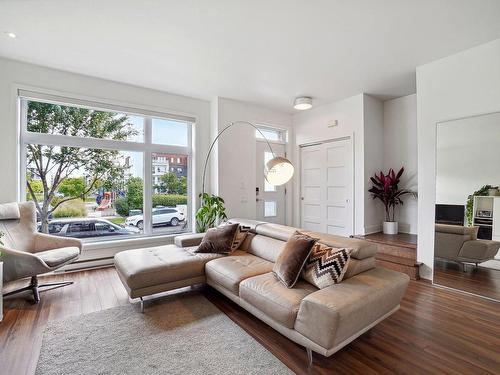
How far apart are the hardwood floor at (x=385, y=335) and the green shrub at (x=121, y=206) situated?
4.44 ft

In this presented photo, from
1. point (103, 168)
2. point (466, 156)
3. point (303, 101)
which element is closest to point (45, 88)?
point (103, 168)

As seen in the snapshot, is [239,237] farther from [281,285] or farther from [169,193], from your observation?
[169,193]

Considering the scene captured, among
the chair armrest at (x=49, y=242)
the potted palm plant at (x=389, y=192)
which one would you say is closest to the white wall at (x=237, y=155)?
the potted palm plant at (x=389, y=192)

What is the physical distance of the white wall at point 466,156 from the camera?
2871 mm

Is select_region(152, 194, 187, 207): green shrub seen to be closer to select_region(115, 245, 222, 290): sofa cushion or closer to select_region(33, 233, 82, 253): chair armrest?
select_region(33, 233, 82, 253): chair armrest

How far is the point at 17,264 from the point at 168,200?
225 centimetres

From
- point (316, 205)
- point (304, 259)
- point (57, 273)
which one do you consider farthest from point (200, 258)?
point (316, 205)

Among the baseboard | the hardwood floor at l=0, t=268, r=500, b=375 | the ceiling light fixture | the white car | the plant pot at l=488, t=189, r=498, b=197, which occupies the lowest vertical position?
the hardwood floor at l=0, t=268, r=500, b=375

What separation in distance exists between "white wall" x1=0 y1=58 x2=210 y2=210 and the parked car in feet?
2.15

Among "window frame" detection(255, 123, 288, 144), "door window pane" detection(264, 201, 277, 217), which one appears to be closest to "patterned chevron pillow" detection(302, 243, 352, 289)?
"door window pane" detection(264, 201, 277, 217)

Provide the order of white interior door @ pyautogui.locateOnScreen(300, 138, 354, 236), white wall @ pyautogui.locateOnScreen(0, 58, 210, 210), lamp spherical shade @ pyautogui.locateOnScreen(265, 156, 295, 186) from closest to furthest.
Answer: lamp spherical shade @ pyautogui.locateOnScreen(265, 156, 295, 186) < white wall @ pyautogui.locateOnScreen(0, 58, 210, 210) < white interior door @ pyautogui.locateOnScreen(300, 138, 354, 236)

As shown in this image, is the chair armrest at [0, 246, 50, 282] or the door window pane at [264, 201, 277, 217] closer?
the chair armrest at [0, 246, 50, 282]

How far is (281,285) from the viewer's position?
2.16 metres

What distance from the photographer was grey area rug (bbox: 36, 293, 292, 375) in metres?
1.75
